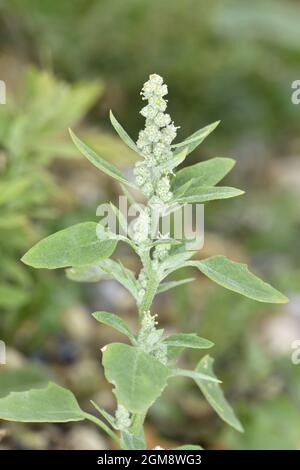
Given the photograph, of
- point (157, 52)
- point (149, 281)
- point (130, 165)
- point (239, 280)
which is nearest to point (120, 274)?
point (149, 281)

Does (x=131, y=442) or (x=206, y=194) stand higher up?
(x=206, y=194)

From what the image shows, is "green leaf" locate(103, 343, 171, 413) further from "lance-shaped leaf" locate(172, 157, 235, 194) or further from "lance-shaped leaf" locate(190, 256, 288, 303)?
"lance-shaped leaf" locate(172, 157, 235, 194)

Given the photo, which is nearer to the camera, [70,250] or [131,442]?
[70,250]

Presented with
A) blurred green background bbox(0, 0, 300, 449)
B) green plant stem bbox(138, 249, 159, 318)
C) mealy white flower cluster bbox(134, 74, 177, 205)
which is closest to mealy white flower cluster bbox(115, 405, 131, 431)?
green plant stem bbox(138, 249, 159, 318)

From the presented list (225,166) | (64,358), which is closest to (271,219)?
(64,358)

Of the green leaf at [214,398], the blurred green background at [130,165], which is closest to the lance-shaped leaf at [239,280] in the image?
the green leaf at [214,398]

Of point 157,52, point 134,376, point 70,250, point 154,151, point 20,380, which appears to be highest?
point 157,52

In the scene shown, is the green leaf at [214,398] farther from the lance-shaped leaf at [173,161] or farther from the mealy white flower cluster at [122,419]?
the lance-shaped leaf at [173,161]

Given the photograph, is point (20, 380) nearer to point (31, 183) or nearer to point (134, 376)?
point (31, 183)

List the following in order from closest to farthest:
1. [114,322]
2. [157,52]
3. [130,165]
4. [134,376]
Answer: [134,376] → [114,322] → [130,165] → [157,52]
